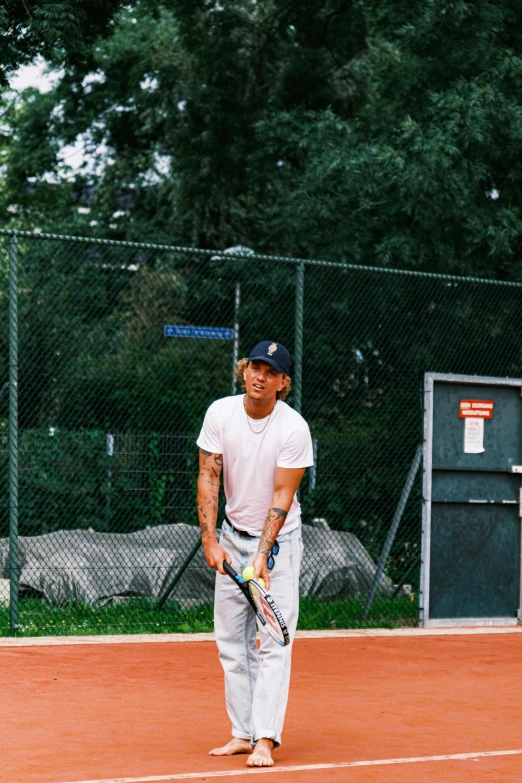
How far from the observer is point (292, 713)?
23.8ft

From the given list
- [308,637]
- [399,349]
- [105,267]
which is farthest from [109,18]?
[308,637]

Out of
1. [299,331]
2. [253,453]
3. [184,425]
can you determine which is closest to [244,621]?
[253,453]

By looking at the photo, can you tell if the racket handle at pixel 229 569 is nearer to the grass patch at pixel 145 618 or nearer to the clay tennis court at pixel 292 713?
the clay tennis court at pixel 292 713

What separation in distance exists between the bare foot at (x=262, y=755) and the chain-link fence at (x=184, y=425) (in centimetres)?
462

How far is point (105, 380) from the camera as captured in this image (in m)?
12.8

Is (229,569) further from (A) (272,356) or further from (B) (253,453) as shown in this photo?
(A) (272,356)

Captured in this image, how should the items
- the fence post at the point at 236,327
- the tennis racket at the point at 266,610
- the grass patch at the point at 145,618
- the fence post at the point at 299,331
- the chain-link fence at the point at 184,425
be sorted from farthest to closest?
the fence post at the point at 236,327, the fence post at the point at 299,331, the chain-link fence at the point at 184,425, the grass patch at the point at 145,618, the tennis racket at the point at 266,610

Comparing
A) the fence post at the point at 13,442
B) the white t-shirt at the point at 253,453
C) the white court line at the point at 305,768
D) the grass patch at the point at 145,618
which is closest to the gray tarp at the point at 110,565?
the grass patch at the point at 145,618

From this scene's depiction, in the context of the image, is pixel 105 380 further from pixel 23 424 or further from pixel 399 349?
pixel 399 349

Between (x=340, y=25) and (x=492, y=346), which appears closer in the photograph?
(x=492, y=346)

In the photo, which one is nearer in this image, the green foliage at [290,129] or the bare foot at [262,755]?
the bare foot at [262,755]

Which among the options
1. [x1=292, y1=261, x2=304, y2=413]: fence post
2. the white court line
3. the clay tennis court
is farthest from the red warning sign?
the white court line

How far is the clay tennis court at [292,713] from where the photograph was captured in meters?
5.66

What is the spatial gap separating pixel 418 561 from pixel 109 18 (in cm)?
736
